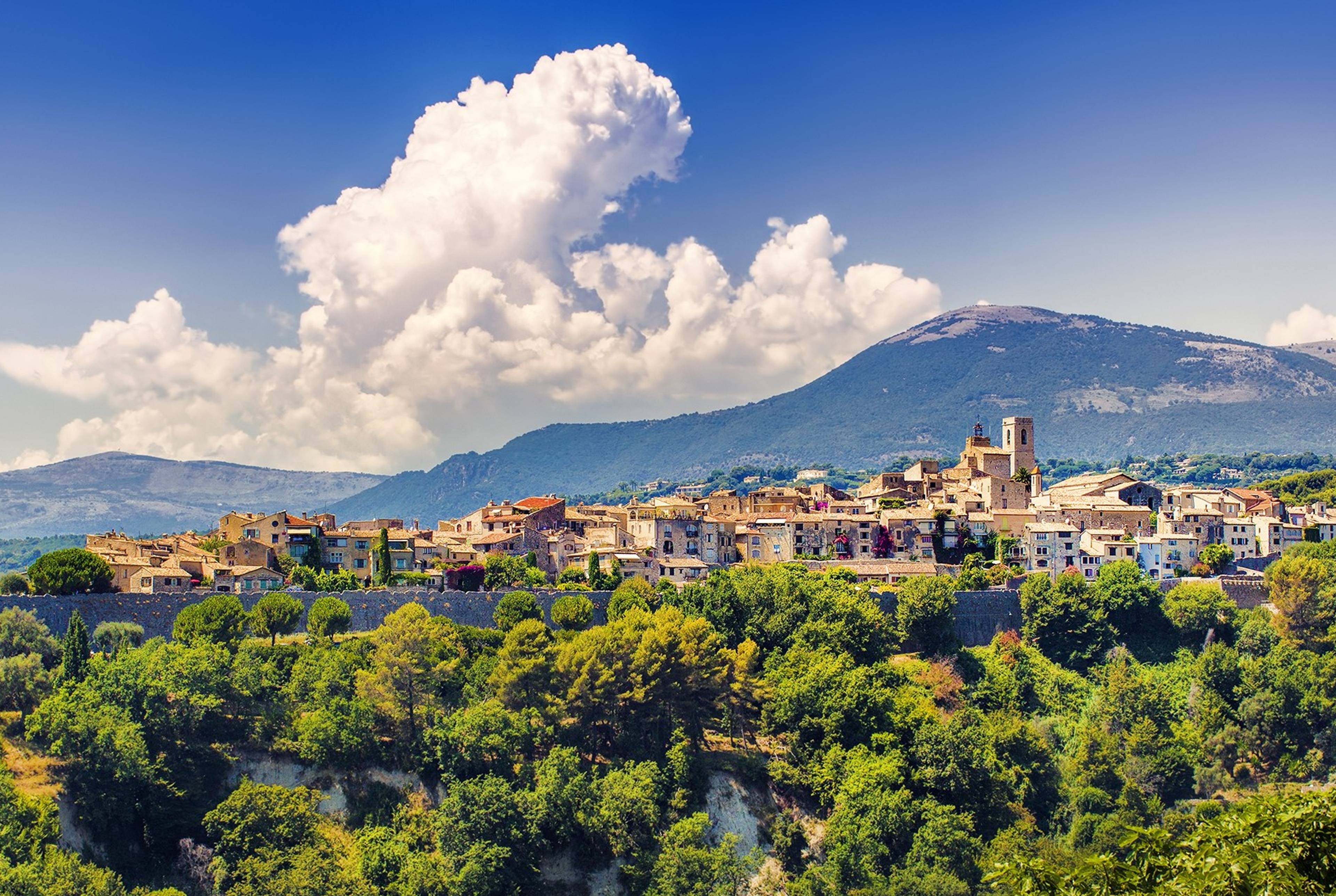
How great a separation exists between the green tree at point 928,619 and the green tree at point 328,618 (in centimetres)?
2571

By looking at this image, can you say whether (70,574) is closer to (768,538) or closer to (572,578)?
(572,578)

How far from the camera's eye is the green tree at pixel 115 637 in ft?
193

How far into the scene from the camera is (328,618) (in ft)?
204

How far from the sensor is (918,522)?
3228 inches

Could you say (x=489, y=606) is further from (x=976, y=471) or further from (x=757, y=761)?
(x=976, y=471)

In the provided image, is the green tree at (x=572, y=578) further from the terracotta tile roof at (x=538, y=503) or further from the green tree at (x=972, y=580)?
the green tree at (x=972, y=580)

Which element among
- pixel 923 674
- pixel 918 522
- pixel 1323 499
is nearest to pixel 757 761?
pixel 923 674

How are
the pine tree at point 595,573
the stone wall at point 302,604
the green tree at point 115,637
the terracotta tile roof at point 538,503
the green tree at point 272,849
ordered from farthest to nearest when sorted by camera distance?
1. the terracotta tile roof at point 538,503
2. the pine tree at point 595,573
3. the stone wall at point 302,604
4. the green tree at point 115,637
5. the green tree at point 272,849

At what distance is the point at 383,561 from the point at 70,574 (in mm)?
15413

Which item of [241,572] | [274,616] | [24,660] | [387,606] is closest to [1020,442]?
[387,606]

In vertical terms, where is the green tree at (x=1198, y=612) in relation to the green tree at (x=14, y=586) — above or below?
below

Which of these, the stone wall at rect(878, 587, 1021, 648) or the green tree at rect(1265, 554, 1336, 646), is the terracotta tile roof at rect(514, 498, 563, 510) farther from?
the green tree at rect(1265, 554, 1336, 646)

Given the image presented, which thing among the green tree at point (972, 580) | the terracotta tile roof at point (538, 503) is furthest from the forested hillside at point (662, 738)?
the terracotta tile roof at point (538, 503)

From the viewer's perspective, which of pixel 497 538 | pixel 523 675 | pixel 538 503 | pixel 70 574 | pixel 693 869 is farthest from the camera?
pixel 538 503
